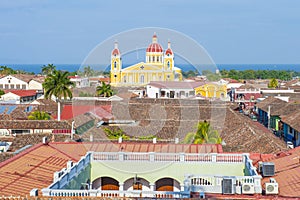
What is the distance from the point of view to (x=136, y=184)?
51.7 feet

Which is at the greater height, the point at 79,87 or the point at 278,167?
the point at 79,87

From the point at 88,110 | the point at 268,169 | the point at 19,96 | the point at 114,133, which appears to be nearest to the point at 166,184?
the point at 268,169

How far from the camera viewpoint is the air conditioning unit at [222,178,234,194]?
1141 cm

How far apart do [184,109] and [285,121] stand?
19.1 feet

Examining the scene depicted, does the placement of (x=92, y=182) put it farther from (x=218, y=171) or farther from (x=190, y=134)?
(x=190, y=134)

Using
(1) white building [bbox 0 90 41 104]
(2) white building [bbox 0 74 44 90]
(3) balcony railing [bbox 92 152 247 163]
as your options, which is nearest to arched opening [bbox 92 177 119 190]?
(3) balcony railing [bbox 92 152 247 163]

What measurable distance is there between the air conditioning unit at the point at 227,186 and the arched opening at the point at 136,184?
4.69 metres

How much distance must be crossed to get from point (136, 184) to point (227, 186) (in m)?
4.92

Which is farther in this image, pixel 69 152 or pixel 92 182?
pixel 69 152

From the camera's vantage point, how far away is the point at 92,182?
15.8 m

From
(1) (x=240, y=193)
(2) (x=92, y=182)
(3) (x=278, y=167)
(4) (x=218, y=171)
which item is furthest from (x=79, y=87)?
(1) (x=240, y=193)

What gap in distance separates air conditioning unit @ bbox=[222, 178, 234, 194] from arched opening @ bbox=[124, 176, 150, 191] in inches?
185

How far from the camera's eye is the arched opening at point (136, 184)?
15703 mm

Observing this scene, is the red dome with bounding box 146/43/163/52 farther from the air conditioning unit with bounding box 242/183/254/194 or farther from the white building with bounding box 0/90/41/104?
the white building with bounding box 0/90/41/104
